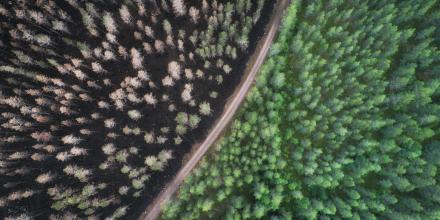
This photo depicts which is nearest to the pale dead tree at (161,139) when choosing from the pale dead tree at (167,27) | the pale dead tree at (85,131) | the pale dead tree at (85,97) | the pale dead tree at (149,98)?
the pale dead tree at (149,98)

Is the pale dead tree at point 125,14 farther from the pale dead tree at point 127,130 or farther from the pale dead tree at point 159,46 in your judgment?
the pale dead tree at point 127,130

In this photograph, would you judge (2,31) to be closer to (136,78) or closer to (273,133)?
(136,78)

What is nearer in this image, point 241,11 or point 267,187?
point 267,187

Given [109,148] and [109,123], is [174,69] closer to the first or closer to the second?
[109,123]

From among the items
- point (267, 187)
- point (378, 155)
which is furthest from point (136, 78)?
point (378, 155)

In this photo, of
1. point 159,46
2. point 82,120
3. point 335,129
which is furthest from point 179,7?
point 335,129

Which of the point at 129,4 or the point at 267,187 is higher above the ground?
the point at 129,4
